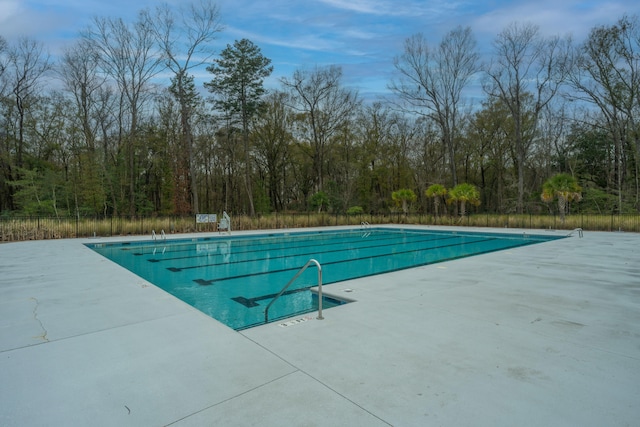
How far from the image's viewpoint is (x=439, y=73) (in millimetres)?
21375

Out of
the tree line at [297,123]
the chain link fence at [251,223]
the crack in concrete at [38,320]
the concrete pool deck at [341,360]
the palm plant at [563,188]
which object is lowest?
the concrete pool deck at [341,360]

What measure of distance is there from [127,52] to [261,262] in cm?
1500

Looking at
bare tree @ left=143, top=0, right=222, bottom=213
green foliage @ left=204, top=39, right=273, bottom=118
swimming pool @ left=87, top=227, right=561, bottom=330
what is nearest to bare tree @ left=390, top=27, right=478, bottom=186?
green foliage @ left=204, top=39, right=273, bottom=118

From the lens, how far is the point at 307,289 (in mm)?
5578

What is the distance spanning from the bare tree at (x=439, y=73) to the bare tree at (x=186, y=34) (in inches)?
430

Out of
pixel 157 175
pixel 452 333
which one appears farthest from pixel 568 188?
A: pixel 157 175

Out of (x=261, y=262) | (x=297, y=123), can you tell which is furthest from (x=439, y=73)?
(x=261, y=262)

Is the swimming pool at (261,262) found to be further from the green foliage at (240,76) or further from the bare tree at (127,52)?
the green foliage at (240,76)

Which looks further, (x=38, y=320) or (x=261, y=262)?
(x=261, y=262)

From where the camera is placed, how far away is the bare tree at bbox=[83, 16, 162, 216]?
656 inches

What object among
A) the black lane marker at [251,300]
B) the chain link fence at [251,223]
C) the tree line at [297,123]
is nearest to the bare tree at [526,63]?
the tree line at [297,123]

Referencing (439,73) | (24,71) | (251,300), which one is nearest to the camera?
(251,300)

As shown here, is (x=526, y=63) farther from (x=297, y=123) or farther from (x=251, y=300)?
(x=251, y=300)

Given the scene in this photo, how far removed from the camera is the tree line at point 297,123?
1773 centimetres
